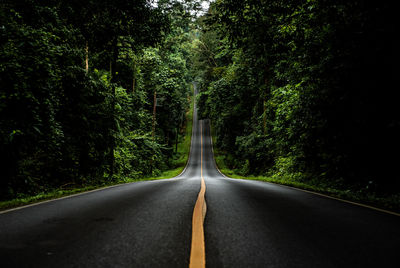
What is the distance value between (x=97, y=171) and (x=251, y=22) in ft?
32.8

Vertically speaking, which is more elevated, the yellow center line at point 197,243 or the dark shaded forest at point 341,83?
the dark shaded forest at point 341,83

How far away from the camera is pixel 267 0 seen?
21.6ft

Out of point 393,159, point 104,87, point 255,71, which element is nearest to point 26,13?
point 104,87

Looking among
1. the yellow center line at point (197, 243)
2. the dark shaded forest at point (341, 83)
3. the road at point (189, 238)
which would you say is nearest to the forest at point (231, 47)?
the dark shaded forest at point (341, 83)

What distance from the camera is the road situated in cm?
157

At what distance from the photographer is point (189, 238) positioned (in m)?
1.97

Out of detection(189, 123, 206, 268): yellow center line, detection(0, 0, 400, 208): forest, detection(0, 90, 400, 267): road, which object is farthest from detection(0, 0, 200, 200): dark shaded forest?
detection(189, 123, 206, 268): yellow center line

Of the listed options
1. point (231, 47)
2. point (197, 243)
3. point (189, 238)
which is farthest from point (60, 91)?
point (197, 243)

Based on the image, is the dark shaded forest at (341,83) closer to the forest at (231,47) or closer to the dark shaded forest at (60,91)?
the forest at (231,47)

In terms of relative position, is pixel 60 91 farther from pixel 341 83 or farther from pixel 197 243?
pixel 341 83

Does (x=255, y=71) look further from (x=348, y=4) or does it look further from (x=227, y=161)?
(x=227, y=161)

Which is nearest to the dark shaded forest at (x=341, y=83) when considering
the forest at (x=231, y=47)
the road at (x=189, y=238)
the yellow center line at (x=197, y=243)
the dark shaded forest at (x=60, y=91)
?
the forest at (x=231, y=47)

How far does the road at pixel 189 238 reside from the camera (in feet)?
5.16

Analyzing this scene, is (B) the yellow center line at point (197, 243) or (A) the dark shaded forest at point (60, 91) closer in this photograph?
(B) the yellow center line at point (197, 243)
